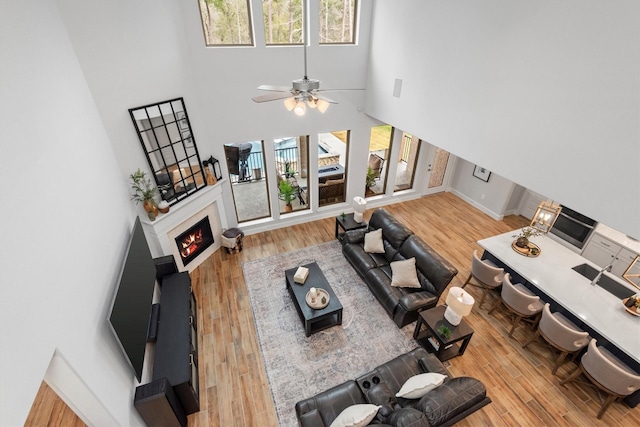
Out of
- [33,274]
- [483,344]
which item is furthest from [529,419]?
[33,274]

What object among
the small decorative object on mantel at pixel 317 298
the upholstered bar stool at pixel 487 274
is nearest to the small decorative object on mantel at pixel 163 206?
the small decorative object on mantel at pixel 317 298

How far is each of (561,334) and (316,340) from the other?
345cm

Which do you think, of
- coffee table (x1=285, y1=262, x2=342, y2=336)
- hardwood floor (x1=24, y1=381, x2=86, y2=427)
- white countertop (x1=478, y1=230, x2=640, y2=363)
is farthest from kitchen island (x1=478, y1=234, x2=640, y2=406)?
hardwood floor (x1=24, y1=381, x2=86, y2=427)

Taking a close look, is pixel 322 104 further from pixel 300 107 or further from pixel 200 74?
pixel 200 74

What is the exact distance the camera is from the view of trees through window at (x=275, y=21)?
5.16 m

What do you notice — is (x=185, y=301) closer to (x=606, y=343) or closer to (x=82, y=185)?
(x=82, y=185)

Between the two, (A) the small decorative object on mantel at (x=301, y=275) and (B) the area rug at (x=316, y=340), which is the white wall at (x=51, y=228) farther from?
(A) the small decorative object on mantel at (x=301, y=275)

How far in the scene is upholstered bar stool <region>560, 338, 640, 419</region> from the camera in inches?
134

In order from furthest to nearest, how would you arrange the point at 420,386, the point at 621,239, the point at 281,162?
the point at 281,162
the point at 621,239
the point at 420,386

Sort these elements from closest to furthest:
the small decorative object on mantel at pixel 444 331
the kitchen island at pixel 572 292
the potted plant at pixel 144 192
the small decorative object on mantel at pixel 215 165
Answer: the kitchen island at pixel 572 292
the small decorative object on mantel at pixel 444 331
the potted plant at pixel 144 192
the small decorative object on mantel at pixel 215 165

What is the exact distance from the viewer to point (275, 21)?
5.53 metres

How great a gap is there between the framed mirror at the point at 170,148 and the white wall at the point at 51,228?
0.85 metres

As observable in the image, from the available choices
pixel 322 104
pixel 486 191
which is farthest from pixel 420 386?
pixel 486 191

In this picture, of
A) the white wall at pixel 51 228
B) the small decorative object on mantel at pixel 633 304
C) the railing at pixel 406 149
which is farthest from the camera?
the railing at pixel 406 149
